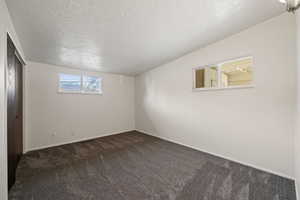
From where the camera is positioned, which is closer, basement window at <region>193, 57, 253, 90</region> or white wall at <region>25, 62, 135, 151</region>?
basement window at <region>193, 57, 253, 90</region>

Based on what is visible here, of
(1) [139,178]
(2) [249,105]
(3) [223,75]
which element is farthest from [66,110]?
(2) [249,105]

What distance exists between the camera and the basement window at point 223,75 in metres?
2.83

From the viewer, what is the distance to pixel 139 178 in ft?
6.74

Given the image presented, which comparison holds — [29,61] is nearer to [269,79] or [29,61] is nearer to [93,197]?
[93,197]

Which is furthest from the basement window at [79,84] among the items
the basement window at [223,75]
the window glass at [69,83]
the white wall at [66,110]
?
the basement window at [223,75]

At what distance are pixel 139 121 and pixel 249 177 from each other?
376cm

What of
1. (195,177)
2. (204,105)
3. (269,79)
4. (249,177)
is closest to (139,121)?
(204,105)

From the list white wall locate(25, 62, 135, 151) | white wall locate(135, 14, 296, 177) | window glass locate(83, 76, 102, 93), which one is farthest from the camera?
window glass locate(83, 76, 102, 93)

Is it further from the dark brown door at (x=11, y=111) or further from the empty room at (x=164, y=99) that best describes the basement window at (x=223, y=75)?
the dark brown door at (x=11, y=111)

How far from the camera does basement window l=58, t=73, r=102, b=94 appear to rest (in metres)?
3.66

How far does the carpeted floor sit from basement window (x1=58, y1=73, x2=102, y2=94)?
176 centimetres

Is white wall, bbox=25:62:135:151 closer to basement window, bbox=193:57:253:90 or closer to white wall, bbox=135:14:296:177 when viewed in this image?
white wall, bbox=135:14:296:177

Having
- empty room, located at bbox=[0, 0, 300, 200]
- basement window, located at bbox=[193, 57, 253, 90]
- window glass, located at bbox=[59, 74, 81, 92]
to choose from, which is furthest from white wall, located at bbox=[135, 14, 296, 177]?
window glass, located at bbox=[59, 74, 81, 92]

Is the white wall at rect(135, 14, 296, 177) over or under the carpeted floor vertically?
over
